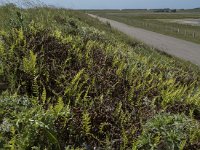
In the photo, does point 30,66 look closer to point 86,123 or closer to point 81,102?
point 81,102

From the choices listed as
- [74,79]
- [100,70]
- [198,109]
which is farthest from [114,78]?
[198,109]

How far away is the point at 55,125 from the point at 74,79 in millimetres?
1225

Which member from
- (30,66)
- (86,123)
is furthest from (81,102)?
(30,66)

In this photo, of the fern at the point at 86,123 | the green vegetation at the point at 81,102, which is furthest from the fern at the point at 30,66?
the fern at the point at 86,123

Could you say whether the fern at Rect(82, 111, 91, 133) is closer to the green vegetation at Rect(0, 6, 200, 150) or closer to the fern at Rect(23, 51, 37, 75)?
the green vegetation at Rect(0, 6, 200, 150)

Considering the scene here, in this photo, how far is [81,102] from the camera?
519 cm

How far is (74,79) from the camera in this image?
5.41 metres

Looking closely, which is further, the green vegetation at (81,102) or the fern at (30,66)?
the fern at (30,66)

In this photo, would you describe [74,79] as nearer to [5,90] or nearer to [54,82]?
[54,82]

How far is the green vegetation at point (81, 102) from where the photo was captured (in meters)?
4.07

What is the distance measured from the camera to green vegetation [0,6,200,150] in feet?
13.4

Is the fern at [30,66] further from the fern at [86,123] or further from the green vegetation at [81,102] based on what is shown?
the fern at [86,123]

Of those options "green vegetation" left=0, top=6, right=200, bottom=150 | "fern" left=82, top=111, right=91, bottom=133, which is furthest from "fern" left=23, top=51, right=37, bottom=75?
"fern" left=82, top=111, right=91, bottom=133

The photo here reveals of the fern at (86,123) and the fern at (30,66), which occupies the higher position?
the fern at (30,66)
